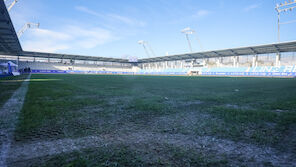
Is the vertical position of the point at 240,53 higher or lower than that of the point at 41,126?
higher

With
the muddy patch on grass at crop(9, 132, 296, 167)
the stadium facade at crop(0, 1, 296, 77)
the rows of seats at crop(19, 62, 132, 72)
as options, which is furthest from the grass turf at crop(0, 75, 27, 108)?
the rows of seats at crop(19, 62, 132, 72)

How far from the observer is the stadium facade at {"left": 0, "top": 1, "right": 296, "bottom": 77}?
2869 cm

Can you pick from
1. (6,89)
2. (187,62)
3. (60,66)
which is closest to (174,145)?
(6,89)

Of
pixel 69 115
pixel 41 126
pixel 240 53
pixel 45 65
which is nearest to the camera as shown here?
pixel 41 126

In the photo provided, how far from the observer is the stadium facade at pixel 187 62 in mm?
28688

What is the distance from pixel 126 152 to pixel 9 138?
1.53m

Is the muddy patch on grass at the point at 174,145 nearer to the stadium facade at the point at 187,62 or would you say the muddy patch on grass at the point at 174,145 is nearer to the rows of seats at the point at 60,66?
the stadium facade at the point at 187,62

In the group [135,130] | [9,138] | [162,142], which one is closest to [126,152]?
[162,142]

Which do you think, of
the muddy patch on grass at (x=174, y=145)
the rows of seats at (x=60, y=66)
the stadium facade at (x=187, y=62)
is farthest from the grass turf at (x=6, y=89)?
the rows of seats at (x=60, y=66)

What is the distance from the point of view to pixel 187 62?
5134 centimetres

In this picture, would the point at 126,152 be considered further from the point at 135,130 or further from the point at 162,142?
the point at 135,130

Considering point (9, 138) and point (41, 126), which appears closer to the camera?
point (9, 138)

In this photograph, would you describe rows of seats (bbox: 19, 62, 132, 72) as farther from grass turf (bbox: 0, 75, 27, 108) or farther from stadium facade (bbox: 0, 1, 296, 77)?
grass turf (bbox: 0, 75, 27, 108)

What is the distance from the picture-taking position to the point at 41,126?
223cm
